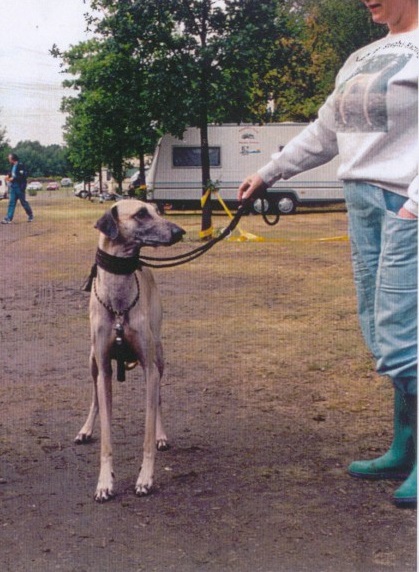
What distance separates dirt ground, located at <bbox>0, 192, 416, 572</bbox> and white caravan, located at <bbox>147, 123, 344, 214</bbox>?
19.0 meters

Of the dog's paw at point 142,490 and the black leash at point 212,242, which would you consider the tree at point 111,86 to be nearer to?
the black leash at point 212,242

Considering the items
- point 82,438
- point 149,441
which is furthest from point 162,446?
point 149,441

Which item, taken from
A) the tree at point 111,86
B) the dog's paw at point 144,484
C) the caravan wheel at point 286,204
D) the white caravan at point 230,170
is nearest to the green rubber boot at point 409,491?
the dog's paw at point 144,484

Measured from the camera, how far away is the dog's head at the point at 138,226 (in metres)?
3.50

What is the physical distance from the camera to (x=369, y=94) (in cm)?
295

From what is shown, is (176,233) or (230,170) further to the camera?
(230,170)

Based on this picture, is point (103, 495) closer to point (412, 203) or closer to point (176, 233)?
point (176, 233)

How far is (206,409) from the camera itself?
493 cm

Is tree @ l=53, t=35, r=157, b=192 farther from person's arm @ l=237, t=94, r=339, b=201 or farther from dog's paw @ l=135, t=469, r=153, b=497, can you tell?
dog's paw @ l=135, t=469, r=153, b=497

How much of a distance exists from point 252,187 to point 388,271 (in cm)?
78

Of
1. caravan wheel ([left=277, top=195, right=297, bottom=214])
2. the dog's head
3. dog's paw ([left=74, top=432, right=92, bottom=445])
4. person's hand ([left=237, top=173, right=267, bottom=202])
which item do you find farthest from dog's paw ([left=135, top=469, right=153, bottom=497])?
caravan wheel ([left=277, top=195, right=297, bottom=214])

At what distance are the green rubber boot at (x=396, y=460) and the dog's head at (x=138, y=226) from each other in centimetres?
121

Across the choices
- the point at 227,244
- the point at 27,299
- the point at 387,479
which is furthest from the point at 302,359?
the point at 227,244

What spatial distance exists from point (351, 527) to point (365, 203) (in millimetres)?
1227
